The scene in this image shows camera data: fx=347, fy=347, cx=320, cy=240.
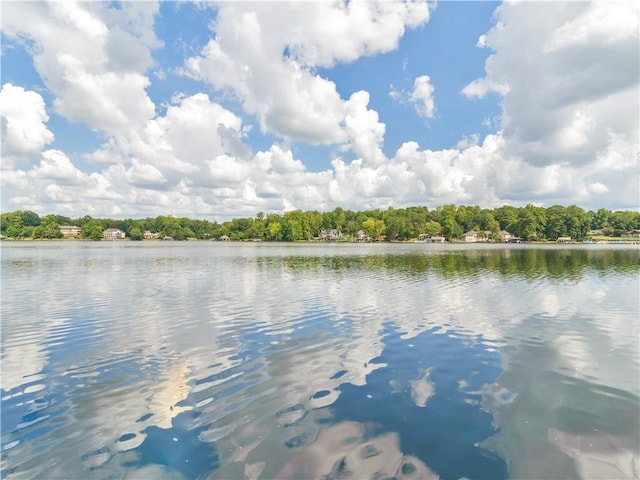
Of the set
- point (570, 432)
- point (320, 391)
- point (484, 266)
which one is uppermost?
point (320, 391)

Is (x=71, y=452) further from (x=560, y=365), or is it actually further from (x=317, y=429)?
(x=560, y=365)

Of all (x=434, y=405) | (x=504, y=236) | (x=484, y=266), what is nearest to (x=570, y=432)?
(x=434, y=405)

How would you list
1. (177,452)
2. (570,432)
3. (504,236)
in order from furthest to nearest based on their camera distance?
(504,236), (570,432), (177,452)

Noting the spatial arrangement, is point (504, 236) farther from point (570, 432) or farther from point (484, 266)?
point (570, 432)

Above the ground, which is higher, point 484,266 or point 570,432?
point 570,432

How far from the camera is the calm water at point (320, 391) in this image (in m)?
6.39

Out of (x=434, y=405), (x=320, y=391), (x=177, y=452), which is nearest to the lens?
(x=177, y=452)

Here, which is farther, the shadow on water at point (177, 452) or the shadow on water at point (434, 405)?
the shadow on water at point (434, 405)

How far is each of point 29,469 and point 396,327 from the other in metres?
12.8

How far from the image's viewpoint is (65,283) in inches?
1142

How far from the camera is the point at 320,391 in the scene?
9.20 metres

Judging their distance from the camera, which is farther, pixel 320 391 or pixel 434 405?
pixel 320 391

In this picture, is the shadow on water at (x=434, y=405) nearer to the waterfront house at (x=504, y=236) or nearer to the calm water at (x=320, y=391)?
the calm water at (x=320, y=391)

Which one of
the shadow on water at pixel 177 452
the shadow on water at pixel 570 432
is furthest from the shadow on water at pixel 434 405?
the shadow on water at pixel 177 452
